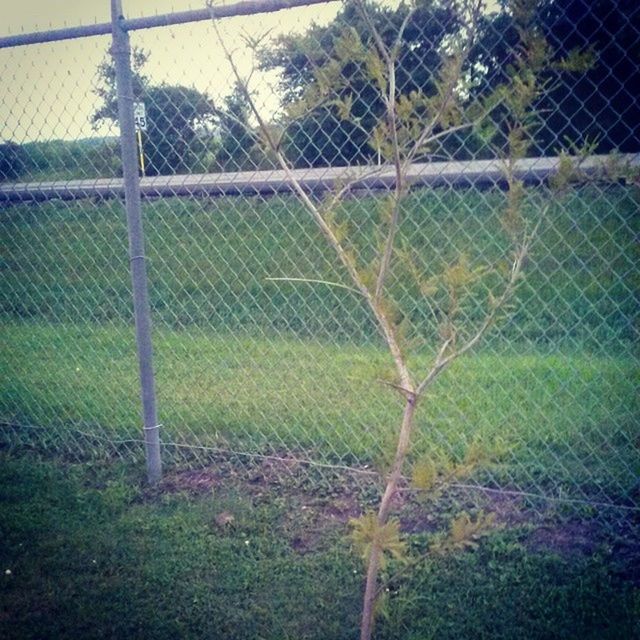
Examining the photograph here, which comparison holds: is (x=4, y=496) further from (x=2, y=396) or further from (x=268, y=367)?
(x=268, y=367)

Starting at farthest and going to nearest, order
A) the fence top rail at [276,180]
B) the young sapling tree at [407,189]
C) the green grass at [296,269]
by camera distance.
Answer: the green grass at [296,269] → the fence top rail at [276,180] → the young sapling tree at [407,189]

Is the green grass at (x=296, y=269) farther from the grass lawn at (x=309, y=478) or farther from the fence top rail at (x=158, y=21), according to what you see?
the fence top rail at (x=158, y=21)

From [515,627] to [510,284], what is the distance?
48.0 inches

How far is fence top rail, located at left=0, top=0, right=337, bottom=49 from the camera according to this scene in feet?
8.81

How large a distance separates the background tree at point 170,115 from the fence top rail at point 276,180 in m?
0.11

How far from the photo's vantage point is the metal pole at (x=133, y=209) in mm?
3000

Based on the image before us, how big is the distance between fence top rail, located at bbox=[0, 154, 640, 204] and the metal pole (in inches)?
19.6

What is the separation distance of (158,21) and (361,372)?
99.3 inches

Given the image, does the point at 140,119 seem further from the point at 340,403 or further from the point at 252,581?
the point at 252,581

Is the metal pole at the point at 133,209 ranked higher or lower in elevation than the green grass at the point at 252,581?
higher

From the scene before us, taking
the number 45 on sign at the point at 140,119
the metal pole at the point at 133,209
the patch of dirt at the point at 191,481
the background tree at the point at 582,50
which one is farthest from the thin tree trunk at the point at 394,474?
the number 45 on sign at the point at 140,119

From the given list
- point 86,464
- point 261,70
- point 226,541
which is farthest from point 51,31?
point 226,541

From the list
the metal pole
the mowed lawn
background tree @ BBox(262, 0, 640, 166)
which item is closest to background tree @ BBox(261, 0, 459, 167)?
background tree @ BBox(262, 0, 640, 166)

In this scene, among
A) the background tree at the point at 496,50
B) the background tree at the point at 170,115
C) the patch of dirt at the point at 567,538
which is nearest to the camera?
the background tree at the point at 496,50
